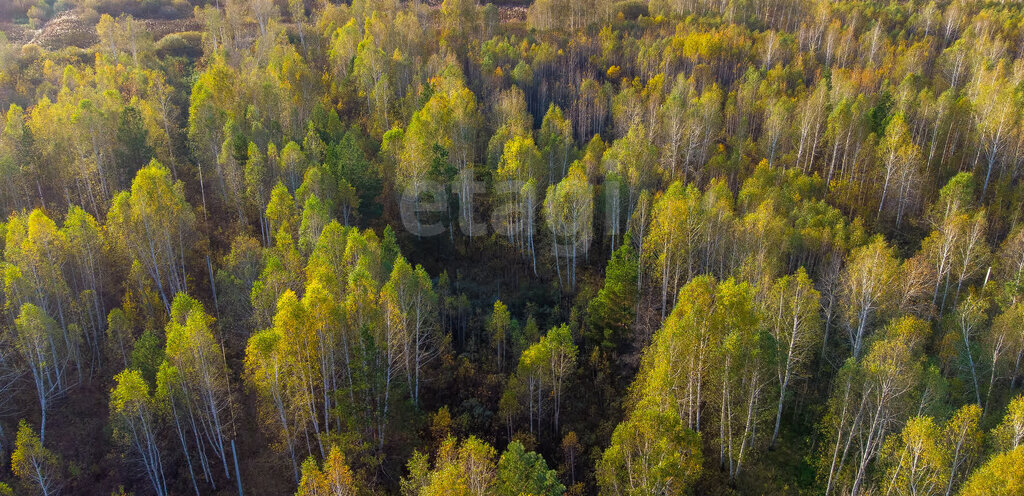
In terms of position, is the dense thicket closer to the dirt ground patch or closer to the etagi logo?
the etagi logo

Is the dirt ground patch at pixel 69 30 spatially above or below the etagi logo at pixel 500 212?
above

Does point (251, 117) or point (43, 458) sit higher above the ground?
point (251, 117)

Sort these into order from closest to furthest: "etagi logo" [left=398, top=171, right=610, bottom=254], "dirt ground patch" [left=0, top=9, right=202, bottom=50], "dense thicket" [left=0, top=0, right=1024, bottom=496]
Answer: "dense thicket" [left=0, top=0, right=1024, bottom=496], "etagi logo" [left=398, top=171, right=610, bottom=254], "dirt ground patch" [left=0, top=9, right=202, bottom=50]

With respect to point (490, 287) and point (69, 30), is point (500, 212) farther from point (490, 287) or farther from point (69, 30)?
Result: point (69, 30)

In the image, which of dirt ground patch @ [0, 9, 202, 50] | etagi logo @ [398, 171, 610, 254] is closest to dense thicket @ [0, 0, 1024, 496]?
etagi logo @ [398, 171, 610, 254]

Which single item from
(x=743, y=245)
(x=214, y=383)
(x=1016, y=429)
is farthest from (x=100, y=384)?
(x=1016, y=429)

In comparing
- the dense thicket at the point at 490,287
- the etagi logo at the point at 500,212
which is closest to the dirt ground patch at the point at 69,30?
the dense thicket at the point at 490,287

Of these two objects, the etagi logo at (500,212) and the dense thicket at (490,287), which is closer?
the dense thicket at (490,287)

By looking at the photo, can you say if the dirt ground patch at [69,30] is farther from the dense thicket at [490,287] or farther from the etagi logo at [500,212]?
the etagi logo at [500,212]

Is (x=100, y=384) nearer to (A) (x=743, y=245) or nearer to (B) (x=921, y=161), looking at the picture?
(A) (x=743, y=245)
